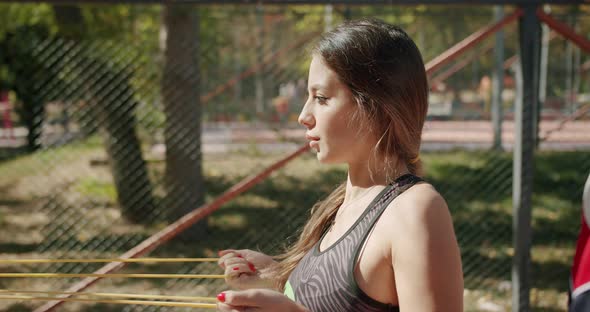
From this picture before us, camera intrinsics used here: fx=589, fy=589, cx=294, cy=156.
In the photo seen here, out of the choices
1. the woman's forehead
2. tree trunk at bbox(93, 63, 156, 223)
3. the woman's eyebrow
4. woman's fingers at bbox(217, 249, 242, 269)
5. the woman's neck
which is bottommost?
tree trunk at bbox(93, 63, 156, 223)

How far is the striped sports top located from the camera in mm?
1284

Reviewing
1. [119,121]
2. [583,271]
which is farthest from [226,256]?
[119,121]

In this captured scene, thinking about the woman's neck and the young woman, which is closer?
the young woman

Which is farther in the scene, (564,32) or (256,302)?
(564,32)

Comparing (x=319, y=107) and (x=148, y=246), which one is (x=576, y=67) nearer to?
(x=148, y=246)

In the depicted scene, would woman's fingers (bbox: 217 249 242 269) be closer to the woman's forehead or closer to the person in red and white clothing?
the woman's forehead

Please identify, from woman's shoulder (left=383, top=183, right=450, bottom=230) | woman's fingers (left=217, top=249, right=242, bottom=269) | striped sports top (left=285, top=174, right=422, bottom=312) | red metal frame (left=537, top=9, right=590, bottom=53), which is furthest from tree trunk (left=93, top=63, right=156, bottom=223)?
woman's shoulder (left=383, top=183, right=450, bottom=230)

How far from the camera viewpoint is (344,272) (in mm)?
1302

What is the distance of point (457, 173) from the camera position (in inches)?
312

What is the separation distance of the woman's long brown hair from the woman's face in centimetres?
2

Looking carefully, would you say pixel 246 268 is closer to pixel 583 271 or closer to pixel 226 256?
pixel 226 256

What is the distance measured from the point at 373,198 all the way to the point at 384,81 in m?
0.28

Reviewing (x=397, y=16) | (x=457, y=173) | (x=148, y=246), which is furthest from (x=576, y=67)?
(x=148, y=246)

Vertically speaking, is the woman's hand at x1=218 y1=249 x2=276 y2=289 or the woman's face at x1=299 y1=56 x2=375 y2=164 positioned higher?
the woman's face at x1=299 y1=56 x2=375 y2=164
